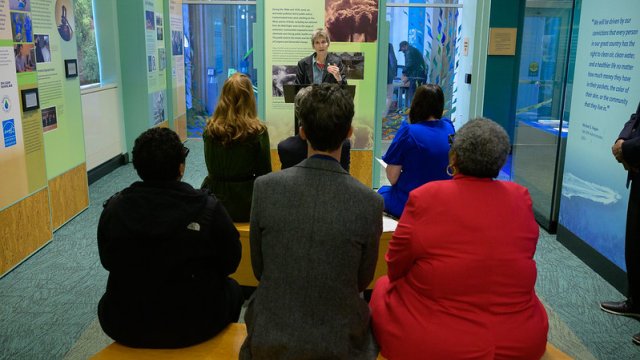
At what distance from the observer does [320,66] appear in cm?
520

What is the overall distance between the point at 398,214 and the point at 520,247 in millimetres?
1830

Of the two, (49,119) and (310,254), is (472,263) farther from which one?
(49,119)

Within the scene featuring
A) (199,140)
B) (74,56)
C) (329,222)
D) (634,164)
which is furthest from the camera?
(199,140)

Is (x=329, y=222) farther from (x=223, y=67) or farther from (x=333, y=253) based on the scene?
(x=223, y=67)

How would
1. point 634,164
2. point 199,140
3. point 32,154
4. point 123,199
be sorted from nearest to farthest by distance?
point 123,199, point 634,164, point 32,154, point 199,140

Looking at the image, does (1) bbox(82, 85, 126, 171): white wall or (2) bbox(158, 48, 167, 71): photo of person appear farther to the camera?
(2) bbox(158, 48, 167, 71): photo of person

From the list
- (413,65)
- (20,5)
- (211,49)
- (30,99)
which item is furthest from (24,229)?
(413,65)

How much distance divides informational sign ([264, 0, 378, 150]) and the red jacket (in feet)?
12.5

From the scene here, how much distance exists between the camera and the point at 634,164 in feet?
10.7

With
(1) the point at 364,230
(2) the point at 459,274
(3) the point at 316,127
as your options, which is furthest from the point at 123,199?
(2) the point at 459,274

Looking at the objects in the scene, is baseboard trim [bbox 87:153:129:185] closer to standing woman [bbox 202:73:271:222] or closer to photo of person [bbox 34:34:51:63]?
photo of person [bbox 34:34:51:63]

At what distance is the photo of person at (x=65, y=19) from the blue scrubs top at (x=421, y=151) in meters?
3.16

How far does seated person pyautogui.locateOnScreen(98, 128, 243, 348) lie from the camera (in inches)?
80.4

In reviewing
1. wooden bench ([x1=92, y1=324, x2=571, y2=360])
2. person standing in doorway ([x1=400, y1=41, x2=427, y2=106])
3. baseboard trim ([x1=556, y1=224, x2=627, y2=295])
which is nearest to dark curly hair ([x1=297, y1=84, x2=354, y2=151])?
wooden bench ([x1=92, y1=324, x2=571, y2=360])
